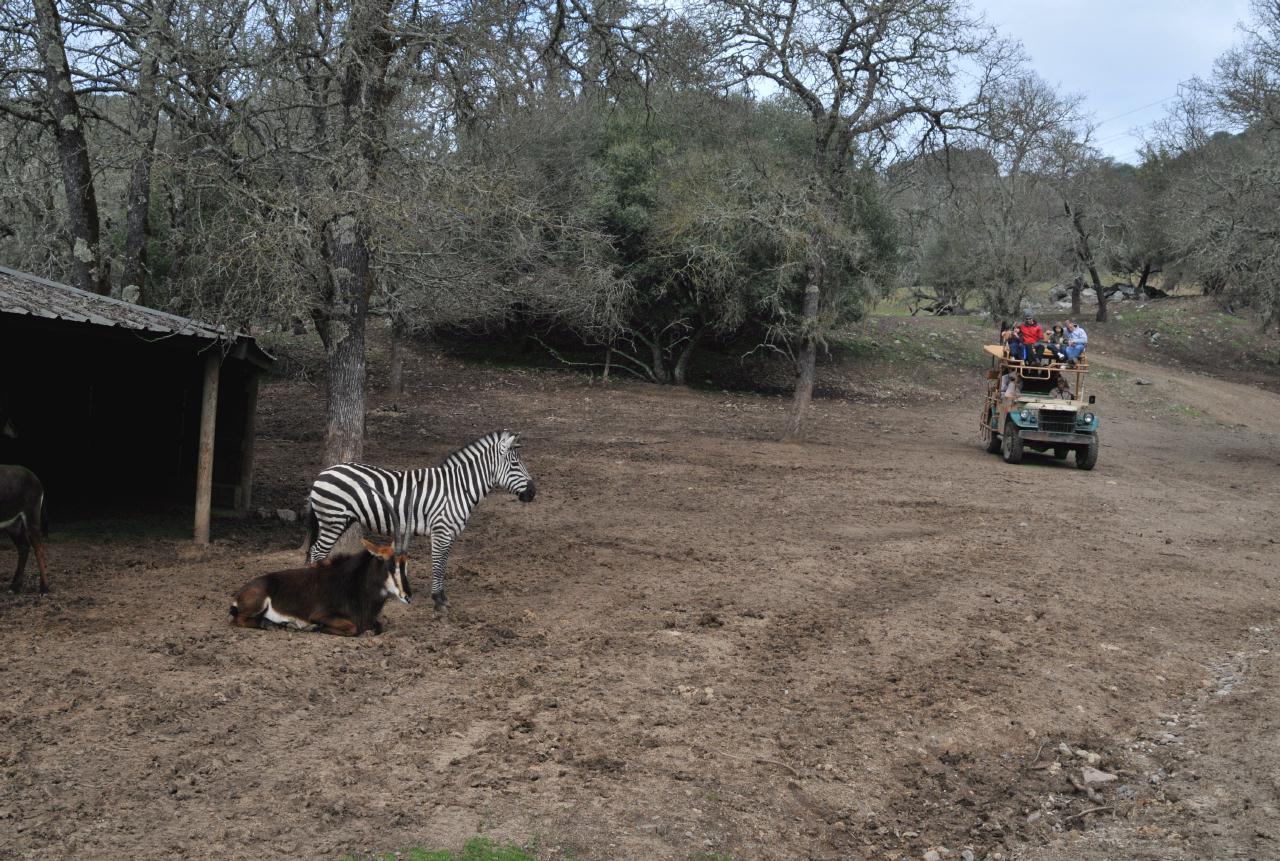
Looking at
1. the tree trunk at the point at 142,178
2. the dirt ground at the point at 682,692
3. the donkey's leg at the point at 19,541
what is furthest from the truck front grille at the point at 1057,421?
the donkey's leg at the point at 19,541

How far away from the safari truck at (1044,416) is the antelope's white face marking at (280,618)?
13.6m

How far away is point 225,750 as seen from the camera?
5.88m

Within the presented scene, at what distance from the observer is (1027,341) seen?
18.8m

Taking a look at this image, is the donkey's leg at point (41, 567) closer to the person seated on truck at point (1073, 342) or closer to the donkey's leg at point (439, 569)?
the donkey's leg at point (439, 569)

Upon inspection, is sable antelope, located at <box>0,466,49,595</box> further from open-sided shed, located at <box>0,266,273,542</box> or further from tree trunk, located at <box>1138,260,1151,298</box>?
tree trunk, located at <box>1138,260,1151,298</box>

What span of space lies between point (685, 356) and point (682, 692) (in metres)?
21.9

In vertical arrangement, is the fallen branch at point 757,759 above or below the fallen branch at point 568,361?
below

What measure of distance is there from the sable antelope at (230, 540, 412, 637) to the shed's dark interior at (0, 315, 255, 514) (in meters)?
5.72

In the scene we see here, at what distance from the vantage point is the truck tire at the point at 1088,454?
1831 centimetres

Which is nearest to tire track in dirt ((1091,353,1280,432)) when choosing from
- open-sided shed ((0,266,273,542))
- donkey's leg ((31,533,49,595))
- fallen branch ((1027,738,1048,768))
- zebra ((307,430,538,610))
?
fallen branch ((1027,738,1048,768))

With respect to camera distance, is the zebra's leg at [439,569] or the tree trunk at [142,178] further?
the tree trunk at [142,178]

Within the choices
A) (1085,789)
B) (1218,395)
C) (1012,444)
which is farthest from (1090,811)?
(1218,395)

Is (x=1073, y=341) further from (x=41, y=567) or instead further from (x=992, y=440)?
(x=41, y=567)

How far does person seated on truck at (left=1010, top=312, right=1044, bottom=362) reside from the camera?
732 inches
